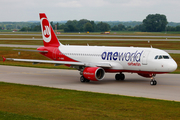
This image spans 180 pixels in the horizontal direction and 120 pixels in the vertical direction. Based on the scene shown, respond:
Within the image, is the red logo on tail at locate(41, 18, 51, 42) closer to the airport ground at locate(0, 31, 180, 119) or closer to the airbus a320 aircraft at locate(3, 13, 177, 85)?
the airbus a320 aircraft at locate(3, 13, 177, 85)

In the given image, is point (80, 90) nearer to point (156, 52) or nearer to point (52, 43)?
point (156, 52)

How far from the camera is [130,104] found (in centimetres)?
2311

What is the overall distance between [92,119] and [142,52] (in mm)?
15516

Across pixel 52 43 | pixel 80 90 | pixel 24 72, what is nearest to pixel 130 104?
pixel 80 90

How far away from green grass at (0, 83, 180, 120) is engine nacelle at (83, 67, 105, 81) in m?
4.74

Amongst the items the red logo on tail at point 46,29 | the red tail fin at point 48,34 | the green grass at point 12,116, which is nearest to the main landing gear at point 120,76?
the red tail fin at point 48,34

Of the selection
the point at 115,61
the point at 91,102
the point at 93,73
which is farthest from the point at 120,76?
the point at 91,102

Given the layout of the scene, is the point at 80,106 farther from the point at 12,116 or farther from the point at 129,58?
the point at 129,58

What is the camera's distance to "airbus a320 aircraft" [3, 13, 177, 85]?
104 feet

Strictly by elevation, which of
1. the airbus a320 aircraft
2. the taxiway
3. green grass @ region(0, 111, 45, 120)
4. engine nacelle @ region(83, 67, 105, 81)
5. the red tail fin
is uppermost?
the red tail fin

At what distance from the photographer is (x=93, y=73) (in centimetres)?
3272

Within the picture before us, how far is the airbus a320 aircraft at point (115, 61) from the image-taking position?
31.6 metres

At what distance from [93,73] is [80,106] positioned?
10443 mm

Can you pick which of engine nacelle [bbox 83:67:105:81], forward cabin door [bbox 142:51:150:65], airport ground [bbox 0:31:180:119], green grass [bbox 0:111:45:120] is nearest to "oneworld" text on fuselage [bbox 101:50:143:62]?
forward cabin door [bbox 142:51:150:65]
